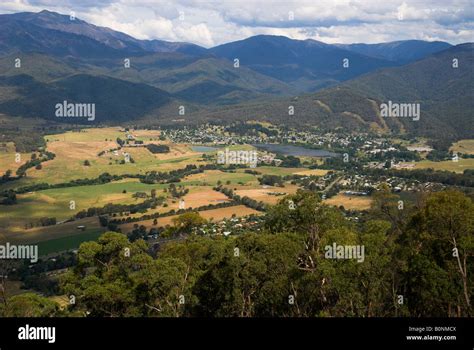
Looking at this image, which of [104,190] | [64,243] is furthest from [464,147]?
[64,243]

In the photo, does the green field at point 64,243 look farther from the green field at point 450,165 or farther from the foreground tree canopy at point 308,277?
the green field at point 450,165

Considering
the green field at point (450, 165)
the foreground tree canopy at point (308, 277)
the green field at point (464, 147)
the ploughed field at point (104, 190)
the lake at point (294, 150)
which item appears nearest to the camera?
the foreground tree canopy at point (308, 277)

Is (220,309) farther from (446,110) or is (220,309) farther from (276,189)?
(446,110)

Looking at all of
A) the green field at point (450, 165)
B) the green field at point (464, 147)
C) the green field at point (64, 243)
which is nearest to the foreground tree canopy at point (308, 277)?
the green field at point (64, 243)

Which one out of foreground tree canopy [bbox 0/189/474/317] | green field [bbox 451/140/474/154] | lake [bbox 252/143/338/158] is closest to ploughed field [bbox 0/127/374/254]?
lake [bbox 252/143/338/158]

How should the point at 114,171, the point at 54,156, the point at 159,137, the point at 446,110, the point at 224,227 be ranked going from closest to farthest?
the point at 224,227
the point at 114,171
the point at 54,156
the point at 159,137
the point at 446,110

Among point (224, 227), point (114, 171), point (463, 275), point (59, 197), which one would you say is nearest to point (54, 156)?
point (114, 171)
